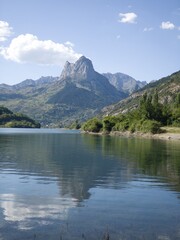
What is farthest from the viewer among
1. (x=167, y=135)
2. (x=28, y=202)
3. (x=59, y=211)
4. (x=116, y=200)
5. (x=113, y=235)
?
(x=167, y=135)

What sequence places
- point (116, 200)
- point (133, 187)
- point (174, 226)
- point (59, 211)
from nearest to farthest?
point (174, 226) < point (59, 211) < point (116, 200) < point (133, 187)

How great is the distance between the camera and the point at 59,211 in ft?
86.2

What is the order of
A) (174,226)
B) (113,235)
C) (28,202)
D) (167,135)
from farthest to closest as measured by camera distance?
(167,135), (28,202), (174,226), (113,235)

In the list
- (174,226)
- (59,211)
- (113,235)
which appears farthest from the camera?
(59,211)

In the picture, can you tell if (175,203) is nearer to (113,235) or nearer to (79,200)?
(79,200)

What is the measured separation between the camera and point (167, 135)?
192250 mm

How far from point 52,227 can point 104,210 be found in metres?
6.24

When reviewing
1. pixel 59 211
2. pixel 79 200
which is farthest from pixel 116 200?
pixel 59 211

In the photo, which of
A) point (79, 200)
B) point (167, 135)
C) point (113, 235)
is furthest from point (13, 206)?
point (167, 135)

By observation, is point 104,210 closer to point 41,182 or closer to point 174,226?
point 174,226

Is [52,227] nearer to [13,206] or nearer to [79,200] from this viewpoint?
[13,206]

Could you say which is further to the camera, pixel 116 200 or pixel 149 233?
pixel 116 200

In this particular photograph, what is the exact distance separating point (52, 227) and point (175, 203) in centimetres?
1296

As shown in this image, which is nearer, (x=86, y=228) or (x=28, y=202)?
(x=86, y=228)
